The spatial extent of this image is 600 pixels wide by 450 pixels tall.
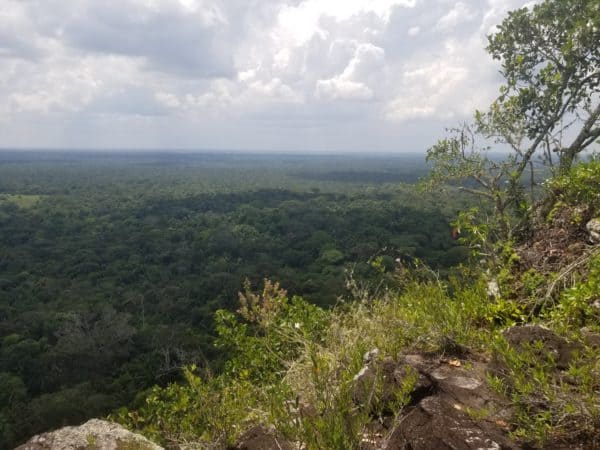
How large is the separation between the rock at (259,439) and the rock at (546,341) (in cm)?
200

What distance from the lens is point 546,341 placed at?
3.52 meters

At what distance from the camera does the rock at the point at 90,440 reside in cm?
351

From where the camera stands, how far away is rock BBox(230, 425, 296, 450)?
10.9ft

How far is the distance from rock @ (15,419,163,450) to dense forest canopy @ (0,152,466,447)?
7.59 feet

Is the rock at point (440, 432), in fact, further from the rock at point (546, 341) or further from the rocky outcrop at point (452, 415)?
the rock at point (546, 341)

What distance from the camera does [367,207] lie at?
319 ft

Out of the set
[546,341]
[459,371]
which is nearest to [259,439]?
[459,371]

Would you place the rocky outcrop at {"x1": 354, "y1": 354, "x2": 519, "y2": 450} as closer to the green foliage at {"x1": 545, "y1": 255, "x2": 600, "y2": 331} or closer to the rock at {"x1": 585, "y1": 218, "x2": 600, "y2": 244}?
the green foliage at {"x1": 545, "y1": 255, "x2": 600, "y2": 331}

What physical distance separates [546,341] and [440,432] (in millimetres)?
1294

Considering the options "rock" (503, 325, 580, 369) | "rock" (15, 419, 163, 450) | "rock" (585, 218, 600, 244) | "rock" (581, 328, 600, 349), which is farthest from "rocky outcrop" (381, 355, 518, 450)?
"rock" (585, 218, 600, 244)

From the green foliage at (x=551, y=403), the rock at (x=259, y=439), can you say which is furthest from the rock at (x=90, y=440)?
the green foliage at (x=551, y=403)

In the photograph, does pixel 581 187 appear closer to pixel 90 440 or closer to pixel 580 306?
pixel 580 306

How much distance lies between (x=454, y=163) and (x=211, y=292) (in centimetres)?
4354

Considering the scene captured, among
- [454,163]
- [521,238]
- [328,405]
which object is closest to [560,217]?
[521,238]
